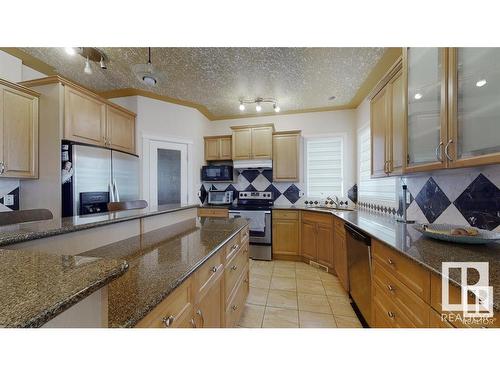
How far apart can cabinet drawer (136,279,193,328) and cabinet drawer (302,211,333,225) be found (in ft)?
7.76

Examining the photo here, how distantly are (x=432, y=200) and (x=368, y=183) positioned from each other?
133cm

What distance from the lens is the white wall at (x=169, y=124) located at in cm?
310

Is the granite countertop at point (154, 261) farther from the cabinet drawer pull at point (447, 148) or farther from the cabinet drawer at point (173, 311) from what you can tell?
the cabinet drawer pull at point (447, 148)

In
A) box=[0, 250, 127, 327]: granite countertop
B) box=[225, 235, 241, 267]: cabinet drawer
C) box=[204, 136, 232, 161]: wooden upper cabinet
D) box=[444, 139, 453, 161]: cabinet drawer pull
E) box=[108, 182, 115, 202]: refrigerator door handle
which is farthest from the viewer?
box=[204, 136, 232, 161]: wooden upper cabinet

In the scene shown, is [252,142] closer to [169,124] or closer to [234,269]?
[169,124]

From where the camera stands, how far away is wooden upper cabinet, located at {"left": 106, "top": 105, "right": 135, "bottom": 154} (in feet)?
8.59

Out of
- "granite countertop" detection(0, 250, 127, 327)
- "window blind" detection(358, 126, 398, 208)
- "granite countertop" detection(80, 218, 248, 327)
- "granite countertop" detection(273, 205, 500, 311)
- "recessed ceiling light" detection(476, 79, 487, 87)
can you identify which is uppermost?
"recessed ceiling light" detection(476, 79, 487, 87)

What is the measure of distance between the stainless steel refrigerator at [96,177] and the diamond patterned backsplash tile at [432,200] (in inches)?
132

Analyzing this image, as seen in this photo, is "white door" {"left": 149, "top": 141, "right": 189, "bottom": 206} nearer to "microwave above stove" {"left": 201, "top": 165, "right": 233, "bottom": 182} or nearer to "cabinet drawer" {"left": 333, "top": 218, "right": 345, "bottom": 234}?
"microwave above stove" {"left": 201, "top": 165, "right": 233, "bottom": 182}

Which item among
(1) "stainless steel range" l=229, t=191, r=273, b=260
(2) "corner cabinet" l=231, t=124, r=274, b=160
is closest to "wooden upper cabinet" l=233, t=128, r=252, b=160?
(2) "corner cabinet" l=231, t=124, r=274, b=160

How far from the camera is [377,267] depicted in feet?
4.69

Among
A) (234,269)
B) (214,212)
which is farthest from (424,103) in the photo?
(214,212)

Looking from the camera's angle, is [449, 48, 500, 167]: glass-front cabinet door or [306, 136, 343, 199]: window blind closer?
[449, 48, 500, 167]: glass-front cabinet door
